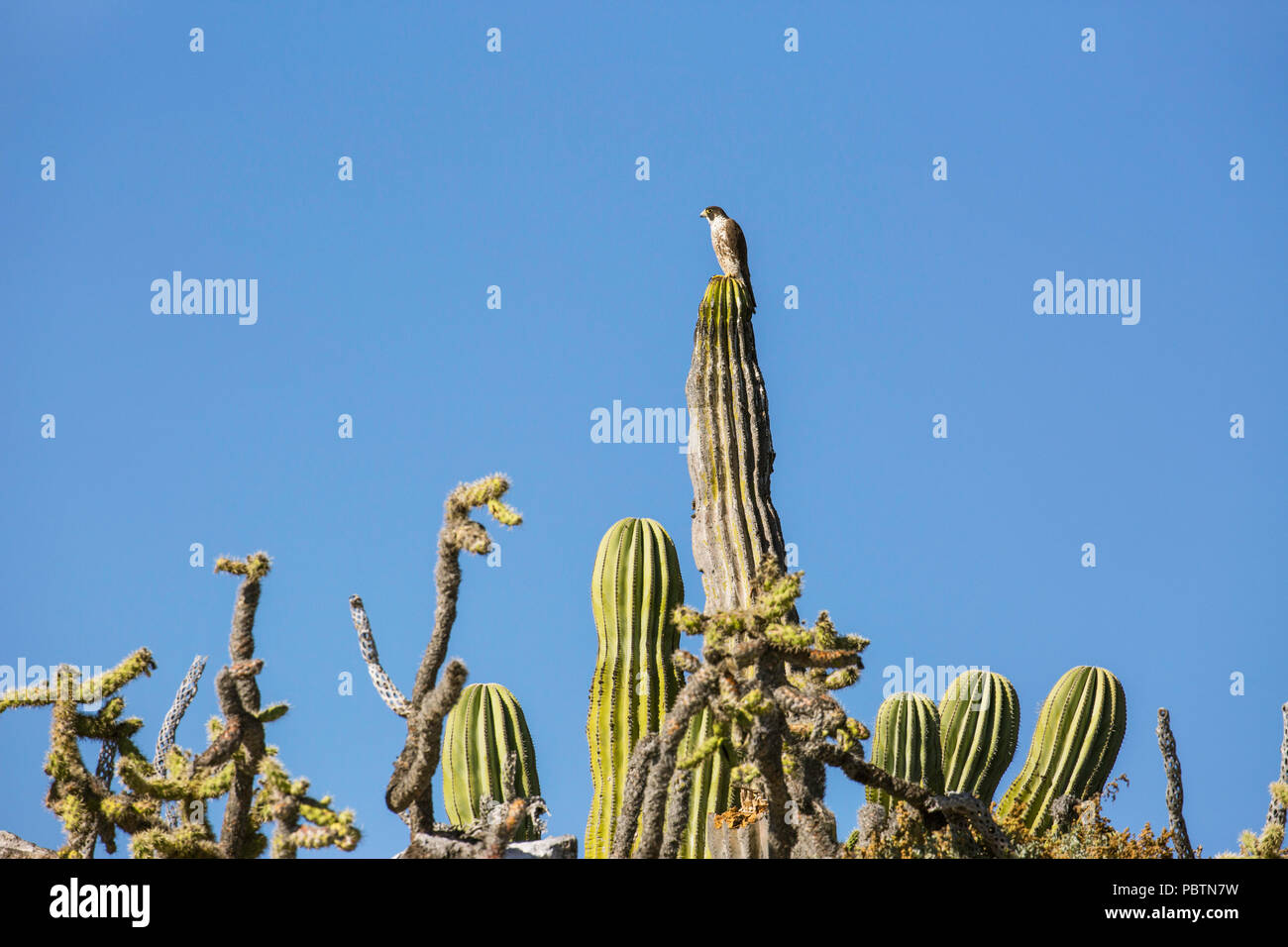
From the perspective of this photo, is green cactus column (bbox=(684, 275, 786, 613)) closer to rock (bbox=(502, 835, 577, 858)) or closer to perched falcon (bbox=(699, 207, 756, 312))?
perched falcon (bbox=(699, 207, 756, 312))

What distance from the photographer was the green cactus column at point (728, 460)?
37.5 feet

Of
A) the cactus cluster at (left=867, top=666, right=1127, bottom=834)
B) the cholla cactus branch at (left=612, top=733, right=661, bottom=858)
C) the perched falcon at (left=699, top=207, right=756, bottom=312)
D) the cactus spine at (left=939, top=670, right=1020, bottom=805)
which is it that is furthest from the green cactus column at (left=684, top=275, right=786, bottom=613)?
the cholla cactus branch at (left=612, top=733, right=661, bottom=858)

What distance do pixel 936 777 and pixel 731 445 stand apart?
302cm

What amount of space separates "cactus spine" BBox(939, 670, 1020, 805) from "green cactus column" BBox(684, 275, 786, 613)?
241cm

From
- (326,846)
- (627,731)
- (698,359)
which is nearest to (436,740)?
(326,846)

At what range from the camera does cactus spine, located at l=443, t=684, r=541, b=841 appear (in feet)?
39.5

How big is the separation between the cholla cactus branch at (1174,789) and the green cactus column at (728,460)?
2900 millimetres

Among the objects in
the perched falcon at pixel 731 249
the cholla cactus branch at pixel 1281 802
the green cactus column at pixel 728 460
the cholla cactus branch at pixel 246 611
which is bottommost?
the cholla cactus branch at pixel 1281 802

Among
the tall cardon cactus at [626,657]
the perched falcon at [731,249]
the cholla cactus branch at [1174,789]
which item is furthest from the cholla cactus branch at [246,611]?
the perched falcon at [731,249]

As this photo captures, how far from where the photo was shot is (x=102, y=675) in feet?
25.4

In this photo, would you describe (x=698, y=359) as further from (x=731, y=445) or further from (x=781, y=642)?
(x=781, y=642)

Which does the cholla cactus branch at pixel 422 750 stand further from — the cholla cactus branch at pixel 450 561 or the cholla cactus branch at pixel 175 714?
the cholla cactus branch at pixel 175 714
